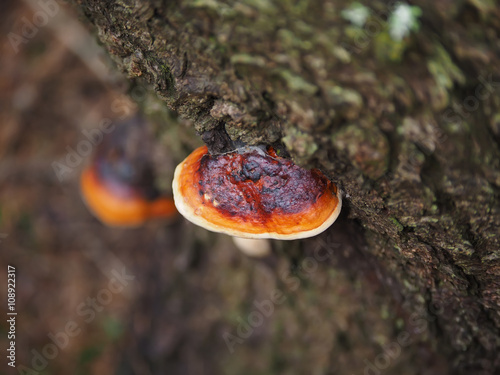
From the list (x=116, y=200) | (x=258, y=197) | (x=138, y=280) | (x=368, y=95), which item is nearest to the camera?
(x=368, y=95)

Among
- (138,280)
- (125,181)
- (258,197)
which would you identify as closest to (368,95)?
(258,197)

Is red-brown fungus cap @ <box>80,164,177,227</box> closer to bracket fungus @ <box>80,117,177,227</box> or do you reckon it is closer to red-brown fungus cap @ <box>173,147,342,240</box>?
bracket fungus @ <box>80,117,177,227</box>

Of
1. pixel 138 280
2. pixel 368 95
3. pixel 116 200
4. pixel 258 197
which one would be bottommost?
pixel 138 280

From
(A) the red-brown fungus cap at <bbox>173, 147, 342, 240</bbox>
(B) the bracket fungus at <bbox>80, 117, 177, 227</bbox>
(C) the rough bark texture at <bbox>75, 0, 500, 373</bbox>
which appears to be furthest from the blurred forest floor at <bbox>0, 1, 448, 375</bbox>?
(C) the rough bark texture at <bbox>75, 0, 500, 373</bbox>

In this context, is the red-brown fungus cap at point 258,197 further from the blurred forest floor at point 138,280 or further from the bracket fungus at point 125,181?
the bracket fungus at point 125,181

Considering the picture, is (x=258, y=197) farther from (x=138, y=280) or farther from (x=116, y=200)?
(x=138, y=280)

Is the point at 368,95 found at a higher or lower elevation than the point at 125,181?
higher

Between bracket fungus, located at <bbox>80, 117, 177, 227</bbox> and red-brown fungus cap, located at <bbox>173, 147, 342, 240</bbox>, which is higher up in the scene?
red-brown fungus cap, located at <bbox>173, 147, 342, 240</bbox>
